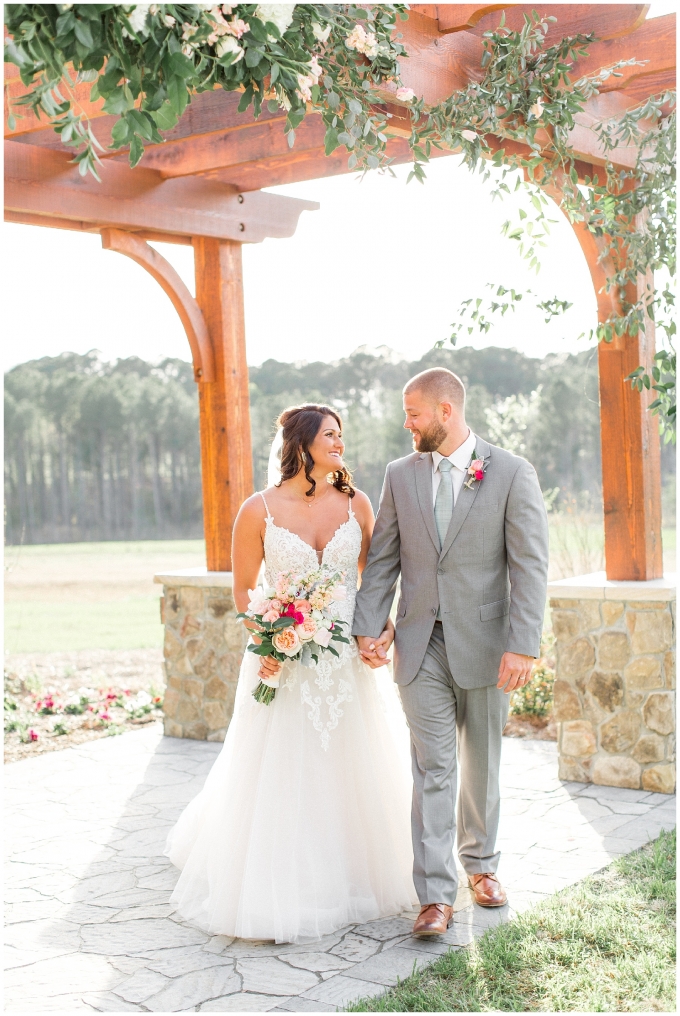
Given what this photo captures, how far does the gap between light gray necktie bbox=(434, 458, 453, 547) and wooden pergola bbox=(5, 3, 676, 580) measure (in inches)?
49.1

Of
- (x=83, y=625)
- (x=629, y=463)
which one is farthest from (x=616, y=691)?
(x=83, y=625)

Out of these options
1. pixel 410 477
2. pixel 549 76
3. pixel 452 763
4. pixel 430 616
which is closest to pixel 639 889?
pixel 452 763

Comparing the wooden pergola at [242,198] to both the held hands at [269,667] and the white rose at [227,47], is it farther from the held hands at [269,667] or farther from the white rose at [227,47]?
the held hands at [269,667]

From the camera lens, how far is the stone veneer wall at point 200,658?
6.19 metres

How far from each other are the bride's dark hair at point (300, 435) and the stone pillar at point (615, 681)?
1.91 meters

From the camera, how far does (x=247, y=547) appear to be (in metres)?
3.82

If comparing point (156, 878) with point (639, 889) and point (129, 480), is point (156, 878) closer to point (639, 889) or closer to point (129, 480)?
point (639, 889)

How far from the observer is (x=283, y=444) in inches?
151

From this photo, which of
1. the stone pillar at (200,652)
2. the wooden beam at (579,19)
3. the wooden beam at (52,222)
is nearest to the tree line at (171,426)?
the stone pillar at (200,652)

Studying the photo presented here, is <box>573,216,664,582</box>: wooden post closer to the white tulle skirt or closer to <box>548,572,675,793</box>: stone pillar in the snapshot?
<box>548,572,675,793</box>: stone pillar

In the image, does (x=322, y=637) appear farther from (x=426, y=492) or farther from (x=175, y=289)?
(x=175, y=289)

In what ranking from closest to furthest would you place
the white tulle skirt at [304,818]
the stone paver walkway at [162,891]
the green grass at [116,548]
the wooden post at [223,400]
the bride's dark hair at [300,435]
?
1. the stone paver walkway at [162,891]
2. the white tulle skirt at [304,818]
3. the bride's dark hair at [300,435]
4. the wooden post at [223,400]
5. the green grass at [116,548]

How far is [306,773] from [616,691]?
6.96 feet

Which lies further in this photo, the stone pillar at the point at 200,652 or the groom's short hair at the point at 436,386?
the stone pillar at the point at 200,652
